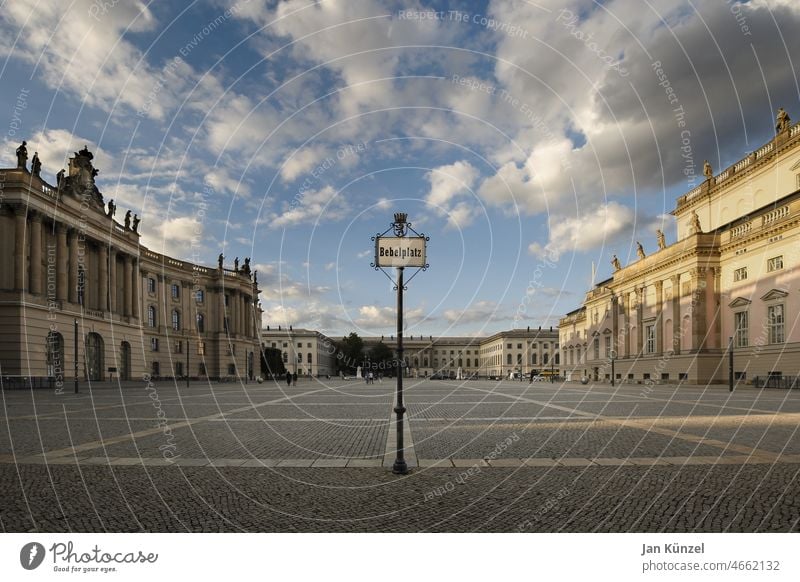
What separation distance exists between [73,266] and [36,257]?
24.8ft

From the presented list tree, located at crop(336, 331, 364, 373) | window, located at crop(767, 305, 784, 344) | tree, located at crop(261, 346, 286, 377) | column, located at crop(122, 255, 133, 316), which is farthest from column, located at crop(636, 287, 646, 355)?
tree, located at crop(336, 331, 364, 373)

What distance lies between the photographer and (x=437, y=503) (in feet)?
21.8

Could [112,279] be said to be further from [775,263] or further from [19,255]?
[775,263]

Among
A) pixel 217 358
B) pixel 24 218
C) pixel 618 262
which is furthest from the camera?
pixel 217 358

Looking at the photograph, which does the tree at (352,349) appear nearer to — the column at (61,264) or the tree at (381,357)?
the tree at (381,357)

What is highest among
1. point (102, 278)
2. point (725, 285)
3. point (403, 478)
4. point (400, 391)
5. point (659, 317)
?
point (102, 278)

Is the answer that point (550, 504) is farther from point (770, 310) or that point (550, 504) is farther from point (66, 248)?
point (66, 248)

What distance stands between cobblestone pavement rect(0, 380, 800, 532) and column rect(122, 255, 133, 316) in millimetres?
52030

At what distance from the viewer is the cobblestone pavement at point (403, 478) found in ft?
19.7

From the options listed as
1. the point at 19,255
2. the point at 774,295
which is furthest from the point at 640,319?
the point at 19,255

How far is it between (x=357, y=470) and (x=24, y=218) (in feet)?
160

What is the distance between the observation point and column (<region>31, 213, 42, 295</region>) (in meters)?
44.2

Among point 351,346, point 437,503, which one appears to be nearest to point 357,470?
point 437,503

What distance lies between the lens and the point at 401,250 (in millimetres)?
8828
